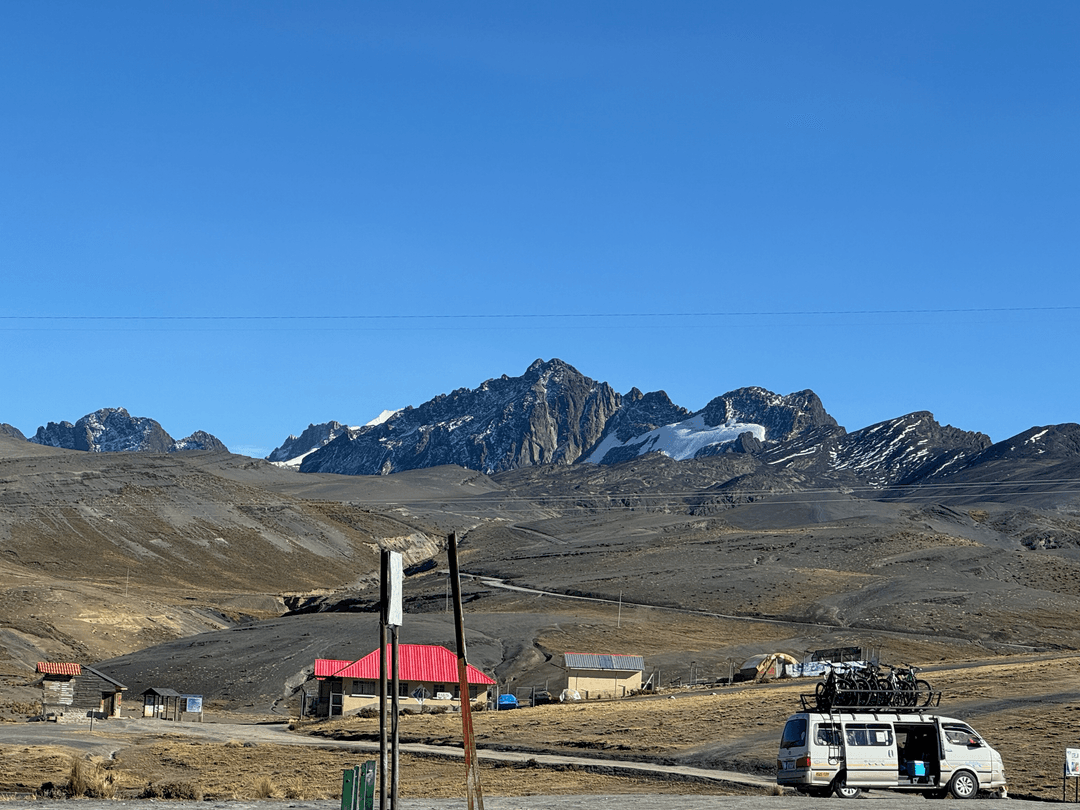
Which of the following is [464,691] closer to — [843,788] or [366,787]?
[366,787]

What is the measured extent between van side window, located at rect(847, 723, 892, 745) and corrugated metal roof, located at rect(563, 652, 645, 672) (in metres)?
57.9

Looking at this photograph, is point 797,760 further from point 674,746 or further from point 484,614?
point 484,614

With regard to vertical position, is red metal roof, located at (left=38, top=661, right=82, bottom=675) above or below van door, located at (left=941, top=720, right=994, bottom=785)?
above

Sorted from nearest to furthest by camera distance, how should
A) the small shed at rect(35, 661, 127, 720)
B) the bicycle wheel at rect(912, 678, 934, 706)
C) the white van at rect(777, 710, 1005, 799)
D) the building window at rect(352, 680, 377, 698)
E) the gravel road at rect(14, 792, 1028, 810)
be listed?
the gravel road at rect(14, 792, 1028, 810) < the white van at rect(777, 710, 1005, 799) < the bicycle wheel at rect(912, 678, 934, 706) < the small shed at rect(35, 661, 127, 720) < the building window at rect(352, 680, 377, 698)

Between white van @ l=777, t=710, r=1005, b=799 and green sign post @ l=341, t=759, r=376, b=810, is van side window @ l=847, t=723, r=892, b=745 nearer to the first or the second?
white van @ l=777, t=710, r=1005, b=799

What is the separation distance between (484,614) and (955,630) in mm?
46041

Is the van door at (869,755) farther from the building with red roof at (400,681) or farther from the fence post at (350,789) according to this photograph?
the building with red roof at (400,681)

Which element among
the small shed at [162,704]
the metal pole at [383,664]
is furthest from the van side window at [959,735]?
the small shed at [162,704]

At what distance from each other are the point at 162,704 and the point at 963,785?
59.7 m

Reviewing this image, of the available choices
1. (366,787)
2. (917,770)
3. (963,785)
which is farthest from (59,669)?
(366,787)

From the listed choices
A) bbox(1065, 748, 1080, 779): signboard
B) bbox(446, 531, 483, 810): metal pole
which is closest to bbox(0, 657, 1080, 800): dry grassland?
bbox(1065, 748, 1080, 779): signboard

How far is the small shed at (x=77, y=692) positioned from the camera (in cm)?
7694

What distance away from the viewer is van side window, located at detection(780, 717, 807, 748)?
106 feet

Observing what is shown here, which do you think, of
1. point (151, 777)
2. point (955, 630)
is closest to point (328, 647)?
point (955, 630)
